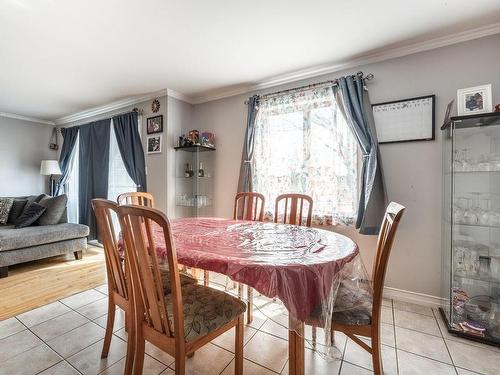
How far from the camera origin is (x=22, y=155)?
15.2 feet

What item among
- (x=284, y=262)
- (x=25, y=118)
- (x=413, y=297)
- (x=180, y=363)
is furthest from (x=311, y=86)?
(x=25, y=118)

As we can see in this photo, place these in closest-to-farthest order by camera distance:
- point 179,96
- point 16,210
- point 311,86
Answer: point 311,86, point 179,96, point 16,210

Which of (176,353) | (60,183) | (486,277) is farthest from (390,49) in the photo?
(60,183)

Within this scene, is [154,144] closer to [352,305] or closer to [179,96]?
[179,96]

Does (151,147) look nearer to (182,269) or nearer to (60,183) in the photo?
(182,269)

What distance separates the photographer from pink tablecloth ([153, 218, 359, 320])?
3.32 ft

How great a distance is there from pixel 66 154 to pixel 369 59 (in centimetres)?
524

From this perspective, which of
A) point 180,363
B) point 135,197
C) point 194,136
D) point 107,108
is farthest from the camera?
point 107,108

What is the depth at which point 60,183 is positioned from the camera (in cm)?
482

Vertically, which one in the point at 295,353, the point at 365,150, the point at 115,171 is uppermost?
the point at 365,150

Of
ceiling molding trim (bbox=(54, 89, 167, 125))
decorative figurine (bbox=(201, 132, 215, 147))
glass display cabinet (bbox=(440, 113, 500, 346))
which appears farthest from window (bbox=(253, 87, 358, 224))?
ceiling molding trim (bbox=(54, 89, 167, 125))

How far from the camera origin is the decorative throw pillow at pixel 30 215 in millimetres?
3348

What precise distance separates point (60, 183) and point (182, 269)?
14.1 feet

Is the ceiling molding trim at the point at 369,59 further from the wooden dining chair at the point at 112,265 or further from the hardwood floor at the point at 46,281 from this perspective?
the hardwood floor at the point at 46,281
